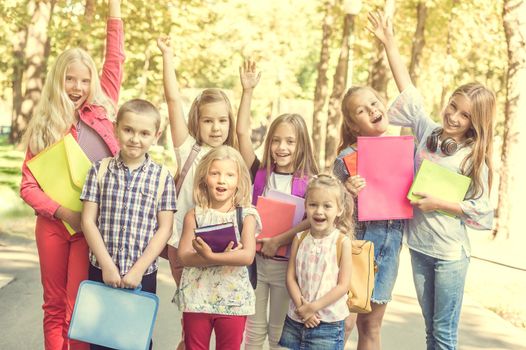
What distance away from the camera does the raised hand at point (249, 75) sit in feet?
15.9

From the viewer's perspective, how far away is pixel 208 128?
185 inches

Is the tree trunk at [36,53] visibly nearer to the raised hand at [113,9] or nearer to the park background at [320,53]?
the park background at [320,53]

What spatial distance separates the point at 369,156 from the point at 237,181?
81 centimetres

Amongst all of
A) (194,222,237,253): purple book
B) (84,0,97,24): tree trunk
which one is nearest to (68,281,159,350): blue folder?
(194,222,237,253): purple book

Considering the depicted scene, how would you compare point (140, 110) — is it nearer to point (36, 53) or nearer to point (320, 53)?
point (36, 53)

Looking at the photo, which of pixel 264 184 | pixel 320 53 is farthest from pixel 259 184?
pixel 320 53

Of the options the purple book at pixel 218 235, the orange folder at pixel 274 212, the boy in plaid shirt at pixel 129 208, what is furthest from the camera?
the orange folder at pixel 274 212

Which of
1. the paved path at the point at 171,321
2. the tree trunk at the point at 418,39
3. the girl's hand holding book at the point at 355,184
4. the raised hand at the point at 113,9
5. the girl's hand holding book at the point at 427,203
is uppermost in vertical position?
the tree trunk at the point at 418,39

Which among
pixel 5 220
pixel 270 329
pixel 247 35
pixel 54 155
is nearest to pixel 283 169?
pixel 270 329

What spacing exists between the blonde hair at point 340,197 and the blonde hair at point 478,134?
0.68m

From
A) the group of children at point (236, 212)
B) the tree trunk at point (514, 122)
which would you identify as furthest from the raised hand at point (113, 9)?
the tree trunk at point (514, 122)

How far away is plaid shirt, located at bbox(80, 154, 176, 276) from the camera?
13.7ft

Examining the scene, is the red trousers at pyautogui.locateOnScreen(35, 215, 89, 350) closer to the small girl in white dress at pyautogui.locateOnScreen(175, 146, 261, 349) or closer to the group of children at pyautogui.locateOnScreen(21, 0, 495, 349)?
the group of children at pyautogui.locateOnScreen(21, 0, 495, 349)

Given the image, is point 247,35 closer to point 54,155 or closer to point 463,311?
point 463,311
